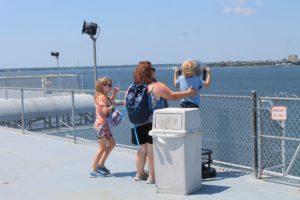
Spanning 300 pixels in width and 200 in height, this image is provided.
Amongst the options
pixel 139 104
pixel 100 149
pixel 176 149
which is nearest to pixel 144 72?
pixel 139 104

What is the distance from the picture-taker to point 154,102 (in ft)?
22.8

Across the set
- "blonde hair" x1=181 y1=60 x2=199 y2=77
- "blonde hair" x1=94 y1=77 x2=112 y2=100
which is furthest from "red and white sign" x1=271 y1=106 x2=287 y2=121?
"blonde hair" x1=94 y1=77 x2=112 y2=100

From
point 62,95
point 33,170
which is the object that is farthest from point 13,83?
point 33,170

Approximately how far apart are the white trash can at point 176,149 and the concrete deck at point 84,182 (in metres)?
0.16

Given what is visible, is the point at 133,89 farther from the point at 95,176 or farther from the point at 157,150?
the point at 95,176

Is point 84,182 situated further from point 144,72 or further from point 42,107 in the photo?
point 42,107

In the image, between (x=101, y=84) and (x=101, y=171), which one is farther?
(x=101, y=171)

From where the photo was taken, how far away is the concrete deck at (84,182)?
6.62 m

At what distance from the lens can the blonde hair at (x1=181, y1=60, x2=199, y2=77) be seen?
23.0 ft

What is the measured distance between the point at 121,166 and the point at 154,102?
6.71 ft

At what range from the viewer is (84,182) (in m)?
7.57

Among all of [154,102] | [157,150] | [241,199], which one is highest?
[154,102]

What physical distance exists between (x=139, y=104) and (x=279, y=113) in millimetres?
1900

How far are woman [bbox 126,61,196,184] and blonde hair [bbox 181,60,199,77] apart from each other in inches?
10.5
